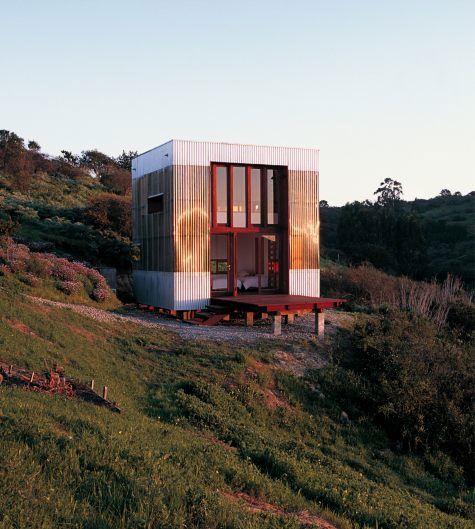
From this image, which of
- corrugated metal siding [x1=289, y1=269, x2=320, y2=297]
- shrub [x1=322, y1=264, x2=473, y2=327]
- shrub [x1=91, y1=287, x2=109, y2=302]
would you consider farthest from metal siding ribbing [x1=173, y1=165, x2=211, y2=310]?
shrub [x1=322, y1=264, x2=473, y2=327]

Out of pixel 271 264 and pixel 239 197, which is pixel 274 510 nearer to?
pixel 239 197

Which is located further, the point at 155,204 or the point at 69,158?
the point at 69,158

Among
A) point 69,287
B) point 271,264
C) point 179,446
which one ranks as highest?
point 271,264

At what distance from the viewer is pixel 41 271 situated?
1928cm

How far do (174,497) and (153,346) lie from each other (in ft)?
30.4

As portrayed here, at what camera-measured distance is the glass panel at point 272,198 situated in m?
21.1

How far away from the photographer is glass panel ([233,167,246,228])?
810 inches

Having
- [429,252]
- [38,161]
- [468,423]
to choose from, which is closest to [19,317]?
[468,423]

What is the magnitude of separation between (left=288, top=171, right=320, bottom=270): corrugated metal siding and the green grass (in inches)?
248

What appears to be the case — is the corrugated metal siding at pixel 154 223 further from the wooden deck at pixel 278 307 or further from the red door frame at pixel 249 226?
the wooden deck at pixel 278 307

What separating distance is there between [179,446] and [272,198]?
14600 millimetres

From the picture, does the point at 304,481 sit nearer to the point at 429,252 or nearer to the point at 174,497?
the point at 174,497

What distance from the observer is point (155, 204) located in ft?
71.8

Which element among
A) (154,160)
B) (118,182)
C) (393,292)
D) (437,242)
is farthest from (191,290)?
(437,242)
